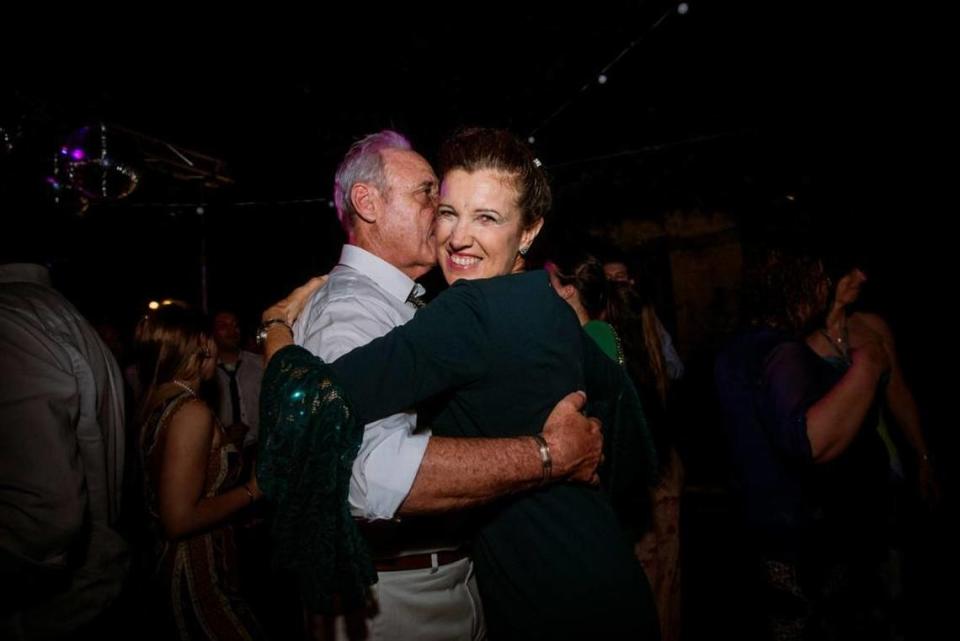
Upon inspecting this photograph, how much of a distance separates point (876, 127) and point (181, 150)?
7693mm

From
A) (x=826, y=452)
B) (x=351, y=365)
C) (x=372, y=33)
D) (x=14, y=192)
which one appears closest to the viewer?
(x=351, y=365)

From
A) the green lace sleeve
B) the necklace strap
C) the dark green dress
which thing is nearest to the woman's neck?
the dark green dress

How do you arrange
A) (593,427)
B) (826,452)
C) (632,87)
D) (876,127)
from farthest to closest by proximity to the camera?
(632,87) < (876,127) < (826,452) < (593,427)

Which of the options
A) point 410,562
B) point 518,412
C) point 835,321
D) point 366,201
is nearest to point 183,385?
point 366,201

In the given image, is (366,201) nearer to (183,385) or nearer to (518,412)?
(518,412)

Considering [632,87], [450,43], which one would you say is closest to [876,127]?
[632,87]

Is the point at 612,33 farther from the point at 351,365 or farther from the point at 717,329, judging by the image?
the point at 351,365

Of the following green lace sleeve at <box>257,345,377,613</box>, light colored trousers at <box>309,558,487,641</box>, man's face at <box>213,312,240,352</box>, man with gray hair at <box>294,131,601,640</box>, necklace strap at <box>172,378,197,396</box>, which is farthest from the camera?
man's face at <box>213,312,240,352</box>

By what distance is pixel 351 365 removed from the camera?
1.15 meters

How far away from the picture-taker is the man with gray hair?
123 centimetres

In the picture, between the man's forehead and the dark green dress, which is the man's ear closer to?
the man's forehead

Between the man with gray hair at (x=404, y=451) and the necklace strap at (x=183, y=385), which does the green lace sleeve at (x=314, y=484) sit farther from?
the necklace strap at (x=183, y=385)

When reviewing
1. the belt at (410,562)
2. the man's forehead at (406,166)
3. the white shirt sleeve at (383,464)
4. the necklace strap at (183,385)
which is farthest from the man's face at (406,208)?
the necklace strap at (183,385)

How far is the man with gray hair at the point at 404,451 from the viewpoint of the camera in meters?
1.23
